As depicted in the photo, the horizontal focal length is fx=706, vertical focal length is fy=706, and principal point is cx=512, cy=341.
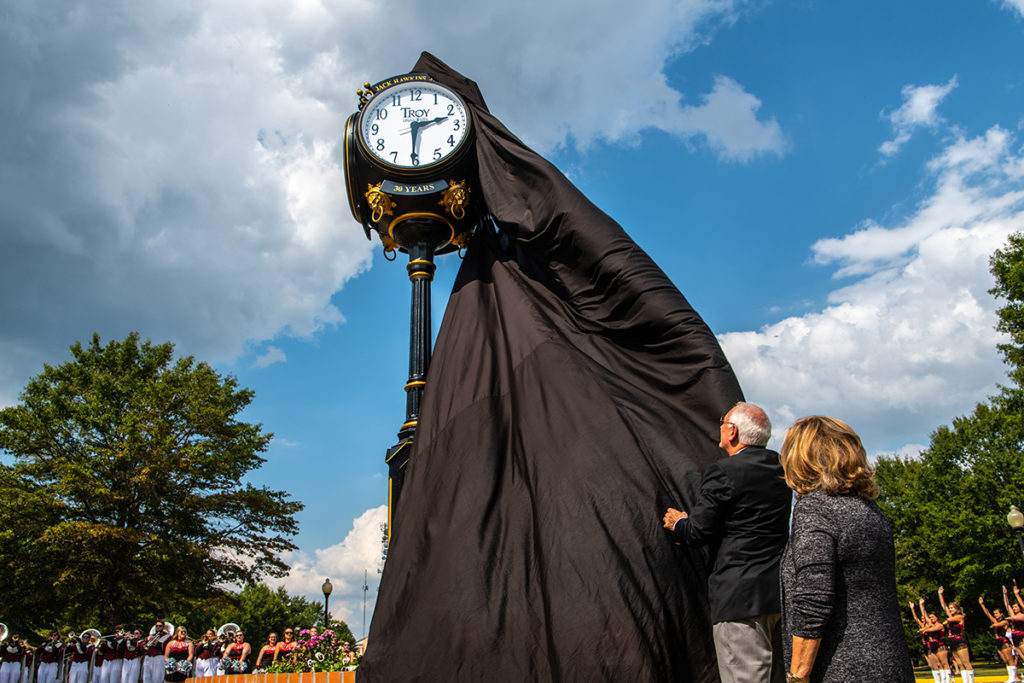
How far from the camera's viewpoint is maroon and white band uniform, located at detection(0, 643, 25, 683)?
20.8 metres

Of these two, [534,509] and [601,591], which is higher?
[534,509]

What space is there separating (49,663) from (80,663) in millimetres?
2935

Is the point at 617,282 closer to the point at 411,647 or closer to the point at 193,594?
the point at 411,647

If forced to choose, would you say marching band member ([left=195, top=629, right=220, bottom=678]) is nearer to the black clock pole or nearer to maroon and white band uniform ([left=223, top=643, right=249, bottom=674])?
maroon and white band uniform ([left=223, top=643, right=249, bottom=674])

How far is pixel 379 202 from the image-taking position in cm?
674

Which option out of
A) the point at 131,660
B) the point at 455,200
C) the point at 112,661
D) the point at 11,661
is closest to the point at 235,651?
the point at 131,660

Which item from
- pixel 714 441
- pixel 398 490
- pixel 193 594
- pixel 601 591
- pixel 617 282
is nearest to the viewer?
pixel 601 591

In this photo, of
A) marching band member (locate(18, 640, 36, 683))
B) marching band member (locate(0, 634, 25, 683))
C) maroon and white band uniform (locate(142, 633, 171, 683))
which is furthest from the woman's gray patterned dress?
marching band member (locate(18, 640, 36, 683))

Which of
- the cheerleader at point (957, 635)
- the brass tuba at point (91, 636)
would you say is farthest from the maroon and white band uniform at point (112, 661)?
the cheerleader at point (957, 635)

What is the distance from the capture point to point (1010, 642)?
59.2ft

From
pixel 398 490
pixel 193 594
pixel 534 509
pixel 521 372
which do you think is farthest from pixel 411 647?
pixel 193 594

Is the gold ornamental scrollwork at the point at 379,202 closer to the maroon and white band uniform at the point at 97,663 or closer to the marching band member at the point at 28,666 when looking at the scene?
the maroon and white band uniform at the point at 97,663

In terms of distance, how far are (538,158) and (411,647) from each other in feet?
13.1

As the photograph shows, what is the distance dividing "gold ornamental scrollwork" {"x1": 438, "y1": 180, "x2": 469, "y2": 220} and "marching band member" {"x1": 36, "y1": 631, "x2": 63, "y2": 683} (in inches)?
924
